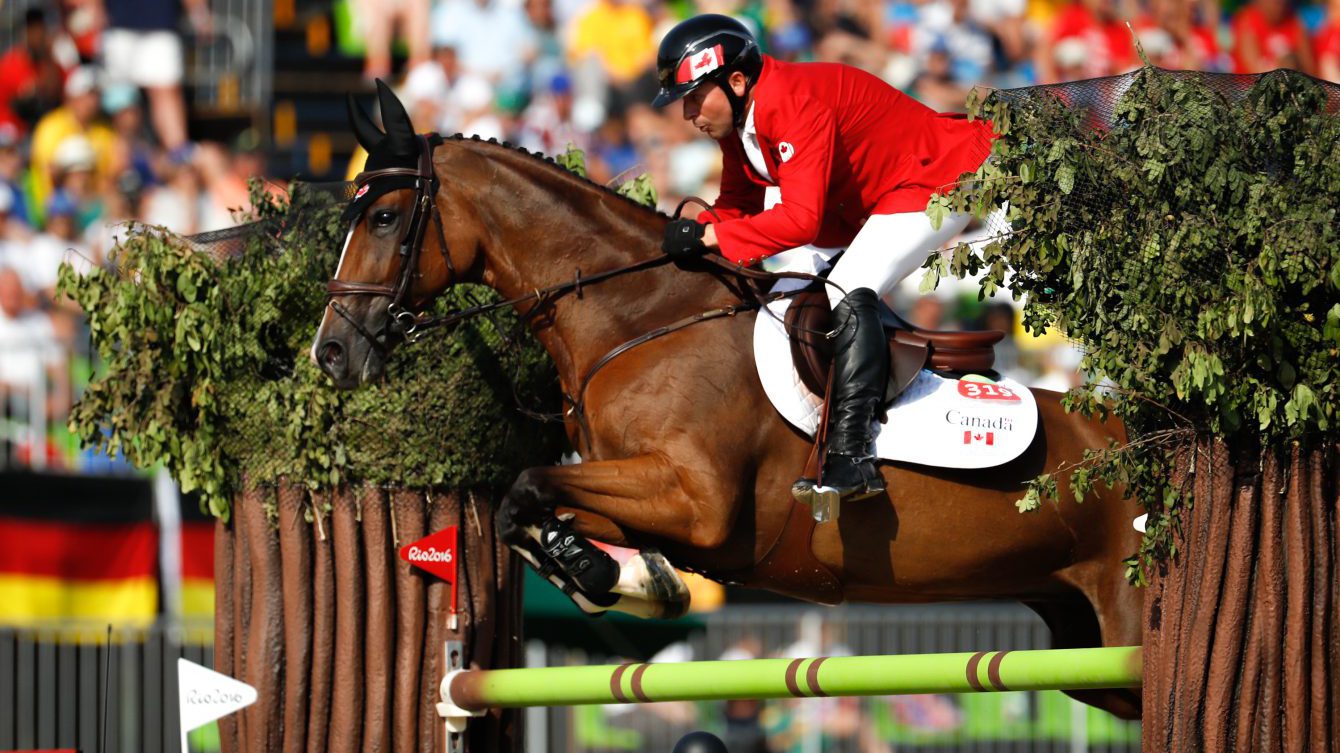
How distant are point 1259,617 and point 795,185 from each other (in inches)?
80.4

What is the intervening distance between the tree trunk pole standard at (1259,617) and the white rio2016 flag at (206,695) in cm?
322

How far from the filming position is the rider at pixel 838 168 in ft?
18.4

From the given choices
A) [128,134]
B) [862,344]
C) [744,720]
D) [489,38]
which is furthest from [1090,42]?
[862,344]

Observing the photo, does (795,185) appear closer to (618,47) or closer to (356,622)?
(356,622)

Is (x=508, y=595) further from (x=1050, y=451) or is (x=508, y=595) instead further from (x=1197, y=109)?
(x=1197, y=109)

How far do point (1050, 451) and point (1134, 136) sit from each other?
160 centimetres

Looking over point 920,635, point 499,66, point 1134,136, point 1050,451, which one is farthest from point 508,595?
point 499,66

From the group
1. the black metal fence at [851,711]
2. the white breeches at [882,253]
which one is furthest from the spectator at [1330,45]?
the white breeches at [882,253]

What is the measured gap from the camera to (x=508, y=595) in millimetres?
6523

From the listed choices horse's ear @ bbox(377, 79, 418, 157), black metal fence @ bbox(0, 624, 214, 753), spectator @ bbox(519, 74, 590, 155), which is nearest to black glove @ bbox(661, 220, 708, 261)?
horse's ear @ bbox(377, 79, 418, 157)

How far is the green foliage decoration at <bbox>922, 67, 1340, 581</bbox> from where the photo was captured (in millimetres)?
4398

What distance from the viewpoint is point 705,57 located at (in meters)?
5.72

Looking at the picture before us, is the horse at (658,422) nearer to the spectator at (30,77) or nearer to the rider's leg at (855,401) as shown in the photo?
the rider's leg at (855,401)

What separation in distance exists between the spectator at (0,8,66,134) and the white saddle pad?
10289 millimetres
